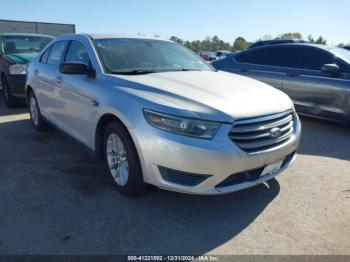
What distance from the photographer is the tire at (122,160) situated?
3199mm

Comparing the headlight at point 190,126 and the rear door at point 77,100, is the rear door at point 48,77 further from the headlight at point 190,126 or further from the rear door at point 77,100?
the headlight at point 190,126

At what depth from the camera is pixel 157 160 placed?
9.73 feet

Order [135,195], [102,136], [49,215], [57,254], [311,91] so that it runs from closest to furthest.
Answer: [57,254] → [49,215] → [135,195] → [102,136] → [311,91]

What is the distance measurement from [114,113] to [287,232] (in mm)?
1893

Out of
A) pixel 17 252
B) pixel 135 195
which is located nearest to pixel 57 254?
pixel 17 252

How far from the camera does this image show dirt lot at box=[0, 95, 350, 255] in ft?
9.05

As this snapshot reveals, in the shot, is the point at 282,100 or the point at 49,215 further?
the point at 282,100

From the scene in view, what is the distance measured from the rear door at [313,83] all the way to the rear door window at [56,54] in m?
4.09

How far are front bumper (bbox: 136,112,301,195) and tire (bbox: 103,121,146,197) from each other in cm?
13

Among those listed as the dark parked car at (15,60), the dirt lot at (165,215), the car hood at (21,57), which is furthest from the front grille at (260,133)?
the car hood at (21,57)

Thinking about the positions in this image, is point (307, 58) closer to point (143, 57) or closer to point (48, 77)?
point (143, 57)

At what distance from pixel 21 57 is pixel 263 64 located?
5.52 m

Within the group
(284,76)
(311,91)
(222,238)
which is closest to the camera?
(222,238)

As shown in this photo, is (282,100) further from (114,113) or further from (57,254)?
(57,254)
